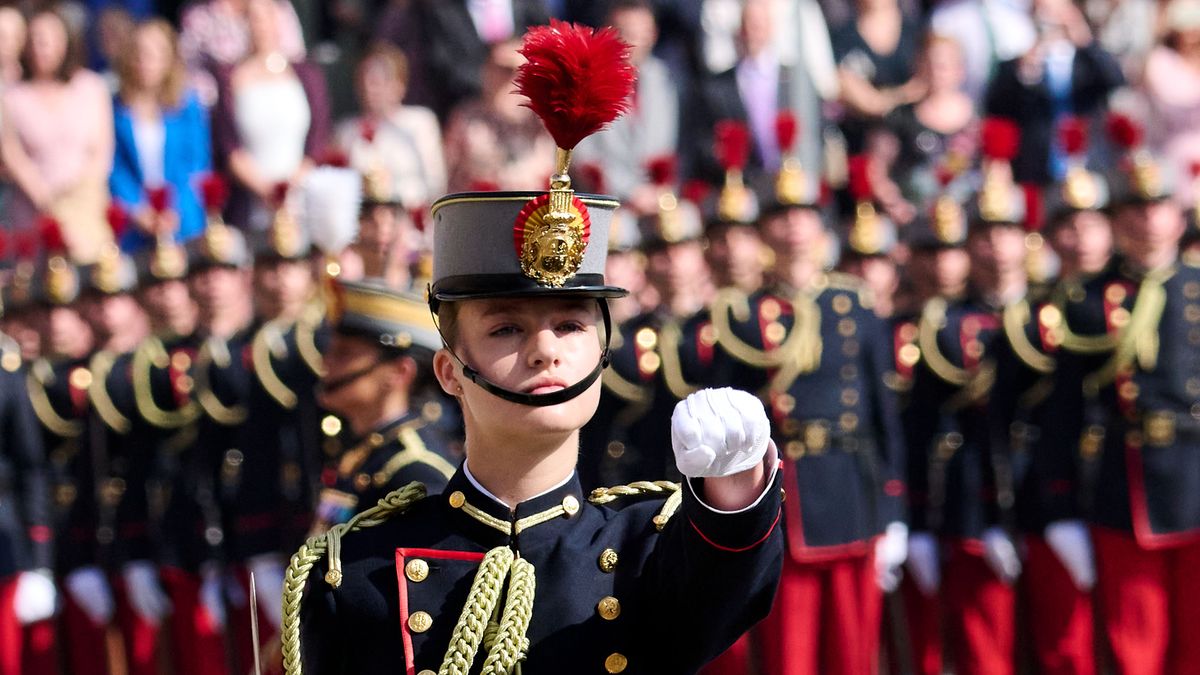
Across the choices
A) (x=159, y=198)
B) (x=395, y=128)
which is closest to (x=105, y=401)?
(x=159, y=198)

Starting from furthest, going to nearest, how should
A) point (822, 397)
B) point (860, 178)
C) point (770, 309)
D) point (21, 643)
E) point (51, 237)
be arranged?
point (51, 237)
point (860, 178)
point (21, 643)
point (770, 309)
point (822, 397)

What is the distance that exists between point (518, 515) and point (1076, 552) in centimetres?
611

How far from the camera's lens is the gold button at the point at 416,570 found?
3.88 metres

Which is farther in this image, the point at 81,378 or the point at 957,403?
the point at 81,378

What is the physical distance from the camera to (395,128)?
12.2m

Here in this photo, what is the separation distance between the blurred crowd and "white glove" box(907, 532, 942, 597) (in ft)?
0.06

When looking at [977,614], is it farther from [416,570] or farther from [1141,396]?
[416,570]

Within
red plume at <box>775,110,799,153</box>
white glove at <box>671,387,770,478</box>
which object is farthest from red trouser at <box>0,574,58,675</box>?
white glove at <box>671,387,770,478</box>

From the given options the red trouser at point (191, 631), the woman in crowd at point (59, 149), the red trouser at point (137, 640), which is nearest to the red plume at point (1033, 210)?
the red trouser at point (191, 631)

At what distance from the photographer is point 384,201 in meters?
8.72

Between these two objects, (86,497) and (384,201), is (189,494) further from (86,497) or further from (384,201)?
(384,201)

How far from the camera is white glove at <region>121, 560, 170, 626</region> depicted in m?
10.8

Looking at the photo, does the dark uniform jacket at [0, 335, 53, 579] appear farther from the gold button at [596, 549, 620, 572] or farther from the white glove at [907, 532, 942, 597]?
the gold button at [596, 549, 620, 572]

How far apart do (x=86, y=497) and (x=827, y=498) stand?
12.9ft
